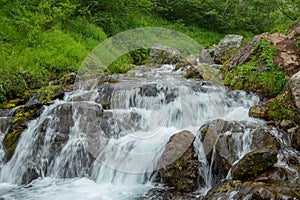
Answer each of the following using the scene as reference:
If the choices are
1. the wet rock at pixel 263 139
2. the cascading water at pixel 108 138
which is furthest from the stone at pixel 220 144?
the wet rock at pixel 263 139

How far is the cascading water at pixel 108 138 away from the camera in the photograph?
587 cm

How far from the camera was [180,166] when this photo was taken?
5.53 metres

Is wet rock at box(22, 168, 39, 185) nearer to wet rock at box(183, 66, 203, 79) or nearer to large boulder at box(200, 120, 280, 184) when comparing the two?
large boulder at box(200, 120, 280, 184)

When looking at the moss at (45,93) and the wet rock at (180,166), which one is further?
the moss at (45,93)

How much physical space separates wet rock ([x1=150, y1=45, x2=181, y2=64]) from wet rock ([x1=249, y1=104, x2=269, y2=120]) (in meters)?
7.28

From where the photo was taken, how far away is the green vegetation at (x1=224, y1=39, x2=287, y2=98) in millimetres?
8094

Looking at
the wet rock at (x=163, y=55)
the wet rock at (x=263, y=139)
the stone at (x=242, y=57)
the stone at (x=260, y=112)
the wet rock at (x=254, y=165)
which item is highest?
the wet rock at (x=163, y=55)

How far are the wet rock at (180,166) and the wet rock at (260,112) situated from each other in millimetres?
1909

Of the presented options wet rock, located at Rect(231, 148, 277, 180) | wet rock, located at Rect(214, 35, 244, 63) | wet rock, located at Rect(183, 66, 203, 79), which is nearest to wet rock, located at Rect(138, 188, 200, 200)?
wet rock, located at Rect(231, 148, 277, 180)

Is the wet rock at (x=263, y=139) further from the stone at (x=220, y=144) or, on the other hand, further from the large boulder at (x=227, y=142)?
the stone at (x=220, y=144)

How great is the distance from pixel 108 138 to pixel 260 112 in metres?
3.35

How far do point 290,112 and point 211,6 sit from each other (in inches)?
722

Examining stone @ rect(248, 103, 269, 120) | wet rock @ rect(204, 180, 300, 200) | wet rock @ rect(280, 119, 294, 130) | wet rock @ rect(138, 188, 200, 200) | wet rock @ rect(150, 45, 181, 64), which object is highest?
wet rock @ rect(150, 45, 181, 64)

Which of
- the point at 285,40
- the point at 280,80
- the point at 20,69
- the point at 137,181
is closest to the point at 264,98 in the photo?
the point at 280,80
